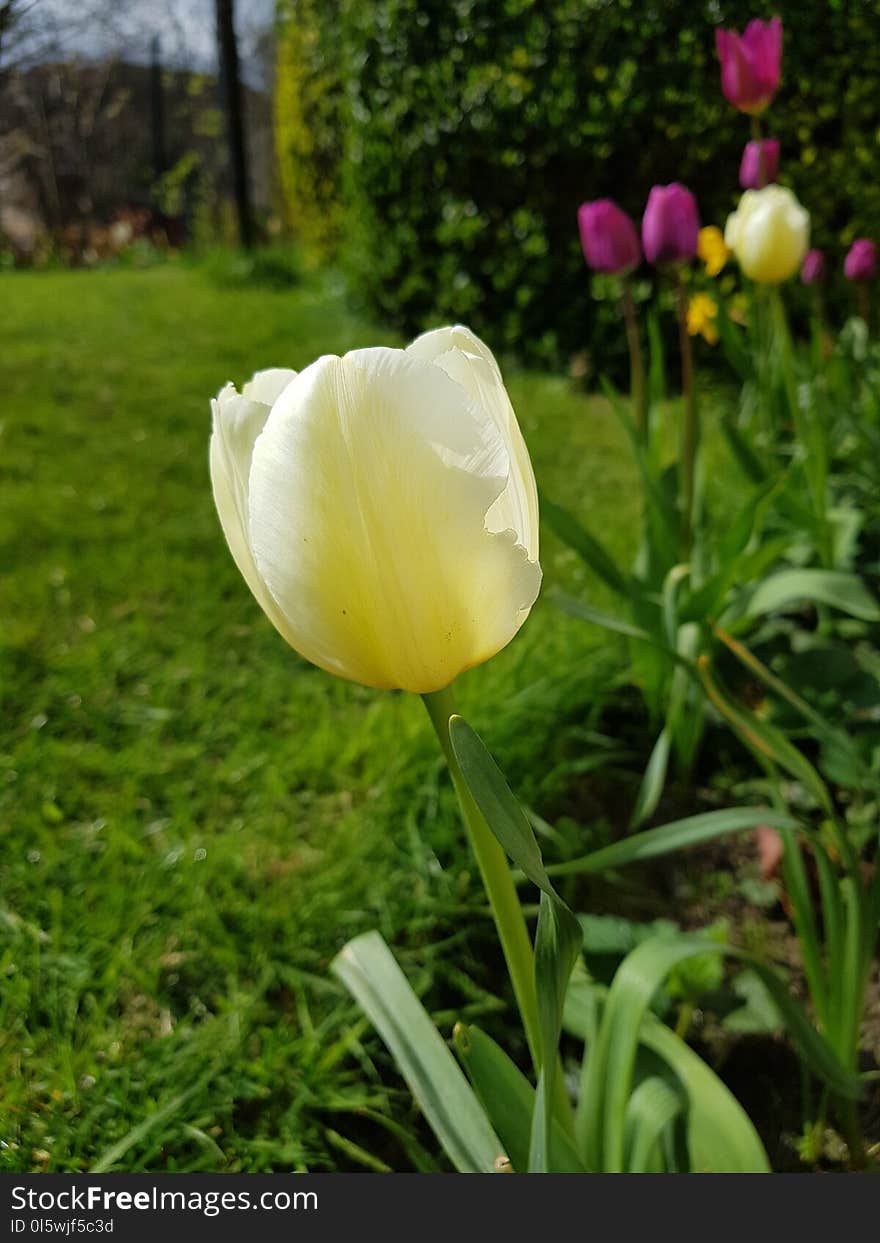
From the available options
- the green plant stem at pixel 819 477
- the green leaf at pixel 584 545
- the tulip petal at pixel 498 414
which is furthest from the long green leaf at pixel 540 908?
the green plant stem at pixel 819 477

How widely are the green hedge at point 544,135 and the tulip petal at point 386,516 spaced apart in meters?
2.07

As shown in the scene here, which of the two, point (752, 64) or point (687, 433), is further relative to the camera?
point (752, 64)

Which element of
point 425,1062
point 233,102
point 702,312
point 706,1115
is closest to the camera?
point 425,1062

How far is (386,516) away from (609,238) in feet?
3.12

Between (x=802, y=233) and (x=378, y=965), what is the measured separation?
1.18 metres

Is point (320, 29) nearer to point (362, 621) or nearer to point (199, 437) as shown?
point (199, 437)

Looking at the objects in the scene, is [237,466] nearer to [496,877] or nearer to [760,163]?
[496,877]

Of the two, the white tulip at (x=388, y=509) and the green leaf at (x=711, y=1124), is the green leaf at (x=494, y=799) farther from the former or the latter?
the green leaf at (x=711, y=1124)

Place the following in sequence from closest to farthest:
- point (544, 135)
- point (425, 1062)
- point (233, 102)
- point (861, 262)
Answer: point (425, 1062)
point (861, 262)
point (544, 135)
point (233, 102)

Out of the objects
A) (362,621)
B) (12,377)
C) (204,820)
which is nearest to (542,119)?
(12,377)

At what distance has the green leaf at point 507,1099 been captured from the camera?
585 mm

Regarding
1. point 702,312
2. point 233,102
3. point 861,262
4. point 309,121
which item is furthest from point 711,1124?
point 309,121

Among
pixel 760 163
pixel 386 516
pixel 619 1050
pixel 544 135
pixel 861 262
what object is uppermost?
pixel 544 135

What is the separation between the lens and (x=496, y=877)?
0.57 m
